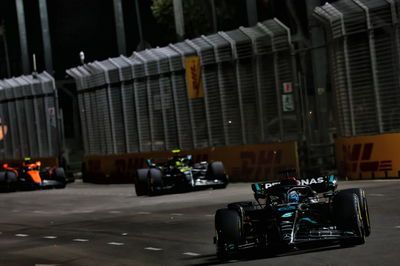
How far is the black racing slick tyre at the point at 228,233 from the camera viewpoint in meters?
12.3

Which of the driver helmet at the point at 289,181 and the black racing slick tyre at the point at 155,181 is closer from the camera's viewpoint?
the driver helmet at the point at 289,181

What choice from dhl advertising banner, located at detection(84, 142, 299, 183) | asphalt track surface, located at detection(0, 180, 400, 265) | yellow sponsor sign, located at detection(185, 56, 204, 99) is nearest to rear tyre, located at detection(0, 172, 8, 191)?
dhl advertising banner, located at detection(84, 142, 299, 183)

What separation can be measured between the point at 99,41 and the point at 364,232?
176ft

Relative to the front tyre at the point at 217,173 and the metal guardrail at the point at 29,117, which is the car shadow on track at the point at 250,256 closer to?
the front tyre at the point at 217,173

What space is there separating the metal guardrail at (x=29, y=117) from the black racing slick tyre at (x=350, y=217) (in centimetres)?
3609

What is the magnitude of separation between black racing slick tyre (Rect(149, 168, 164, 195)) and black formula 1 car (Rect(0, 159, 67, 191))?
11157 millimetres

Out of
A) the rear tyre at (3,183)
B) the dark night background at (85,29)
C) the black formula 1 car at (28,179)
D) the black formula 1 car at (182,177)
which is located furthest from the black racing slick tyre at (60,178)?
the dark night background at (85,29)

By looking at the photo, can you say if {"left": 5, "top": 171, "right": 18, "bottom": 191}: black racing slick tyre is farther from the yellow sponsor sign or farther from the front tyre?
the front tyre

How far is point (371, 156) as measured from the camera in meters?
26.0

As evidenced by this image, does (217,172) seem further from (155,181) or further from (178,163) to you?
(155,181)

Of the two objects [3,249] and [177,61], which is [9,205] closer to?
[177,61]

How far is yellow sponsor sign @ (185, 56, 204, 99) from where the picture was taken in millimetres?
34375

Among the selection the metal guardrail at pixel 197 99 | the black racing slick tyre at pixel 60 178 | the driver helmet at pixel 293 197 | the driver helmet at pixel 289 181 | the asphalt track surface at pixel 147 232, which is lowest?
the asphalt track surface at pixel 147 232

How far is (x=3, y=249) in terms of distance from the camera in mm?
16375
